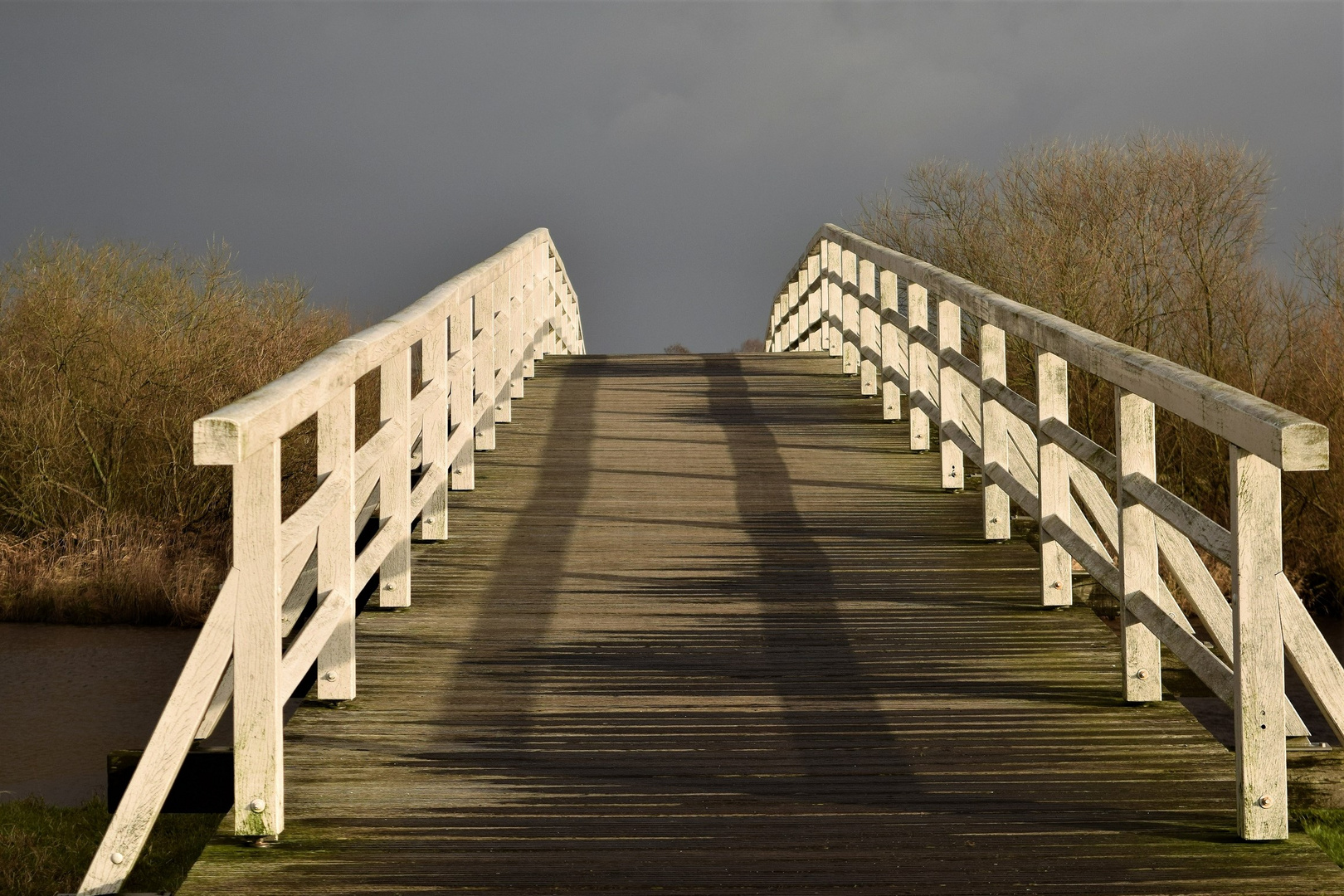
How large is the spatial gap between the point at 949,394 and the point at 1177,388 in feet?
12.9

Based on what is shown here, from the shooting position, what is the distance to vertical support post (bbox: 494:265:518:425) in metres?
9.60

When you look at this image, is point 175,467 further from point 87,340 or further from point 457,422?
point 457,422

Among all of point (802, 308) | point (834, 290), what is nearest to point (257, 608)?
point (834, 290)

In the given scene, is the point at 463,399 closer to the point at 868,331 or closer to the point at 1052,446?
the point at 1052,446

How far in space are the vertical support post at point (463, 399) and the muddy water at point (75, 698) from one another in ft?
29.9

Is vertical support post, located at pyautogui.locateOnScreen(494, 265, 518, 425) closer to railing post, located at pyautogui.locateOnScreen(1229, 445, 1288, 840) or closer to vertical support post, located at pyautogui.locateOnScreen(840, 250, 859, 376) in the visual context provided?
Result: vertical support post, located at pyautogui.locateOnScreen(840, 250, 859, 376)

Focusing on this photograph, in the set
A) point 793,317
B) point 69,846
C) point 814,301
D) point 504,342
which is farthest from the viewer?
point 793,317

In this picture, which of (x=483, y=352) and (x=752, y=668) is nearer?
(x=752, y=668)

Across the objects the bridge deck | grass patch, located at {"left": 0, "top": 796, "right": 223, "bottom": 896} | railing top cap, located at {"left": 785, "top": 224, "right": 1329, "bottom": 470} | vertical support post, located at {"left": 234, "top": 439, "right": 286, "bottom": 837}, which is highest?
railing top cap, located at {"left": 785, "top": 224, "right": 1329, "bottom": 470}

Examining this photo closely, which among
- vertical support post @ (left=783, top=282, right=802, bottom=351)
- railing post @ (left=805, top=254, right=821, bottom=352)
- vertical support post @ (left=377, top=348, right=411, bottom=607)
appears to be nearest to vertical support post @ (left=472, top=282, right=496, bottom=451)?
vertical support post @ (left=377, top=348, right=411, bottom=607)

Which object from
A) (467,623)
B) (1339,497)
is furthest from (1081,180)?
(467,623)

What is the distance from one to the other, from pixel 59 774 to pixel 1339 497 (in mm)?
17095

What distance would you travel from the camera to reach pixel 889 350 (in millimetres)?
9969

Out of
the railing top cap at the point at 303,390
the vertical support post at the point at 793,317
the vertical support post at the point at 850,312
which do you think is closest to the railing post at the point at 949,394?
the railing top cap at the point at 303,390
